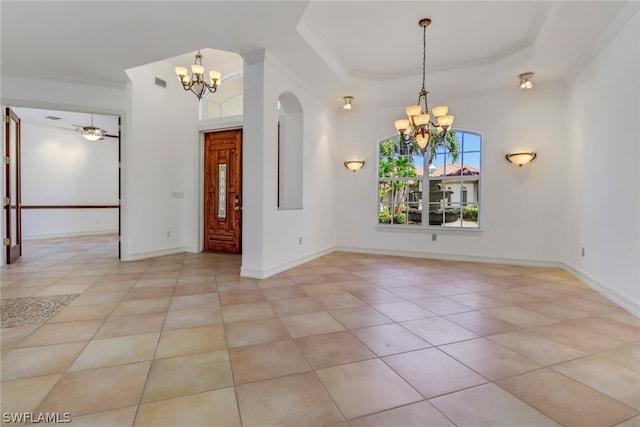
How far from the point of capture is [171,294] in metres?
3.24

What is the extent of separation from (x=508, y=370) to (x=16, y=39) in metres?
5.90

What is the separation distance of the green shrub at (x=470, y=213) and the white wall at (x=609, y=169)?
130 centimetres

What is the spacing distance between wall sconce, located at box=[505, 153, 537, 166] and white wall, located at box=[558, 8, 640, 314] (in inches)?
19.8

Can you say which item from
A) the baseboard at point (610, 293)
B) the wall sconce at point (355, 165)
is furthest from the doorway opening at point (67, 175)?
the baseboard at point (610, 293)

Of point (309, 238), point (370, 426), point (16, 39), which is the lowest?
point (370, 426)

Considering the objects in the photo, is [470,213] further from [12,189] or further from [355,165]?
[12,189]

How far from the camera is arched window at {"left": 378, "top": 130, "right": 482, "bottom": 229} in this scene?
5367mm

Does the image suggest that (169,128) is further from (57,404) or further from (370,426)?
(370,426)

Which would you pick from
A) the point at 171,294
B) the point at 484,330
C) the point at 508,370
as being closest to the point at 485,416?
the point at 508,370

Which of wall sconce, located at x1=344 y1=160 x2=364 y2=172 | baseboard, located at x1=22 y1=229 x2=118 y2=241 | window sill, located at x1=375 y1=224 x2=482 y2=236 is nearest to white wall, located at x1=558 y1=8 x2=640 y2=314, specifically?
window sill, located at x1=375 y1=224 x2=482 y2=236

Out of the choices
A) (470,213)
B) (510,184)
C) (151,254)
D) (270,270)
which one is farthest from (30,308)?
(510,184)

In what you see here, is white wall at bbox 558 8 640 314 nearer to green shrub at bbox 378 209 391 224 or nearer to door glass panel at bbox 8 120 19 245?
green shrub at bbox 378 209 391 224

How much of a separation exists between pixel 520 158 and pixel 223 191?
523cm

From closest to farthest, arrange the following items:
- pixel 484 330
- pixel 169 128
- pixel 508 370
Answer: pixel 508 370 → pixel 484 330 → pixel 169 128
